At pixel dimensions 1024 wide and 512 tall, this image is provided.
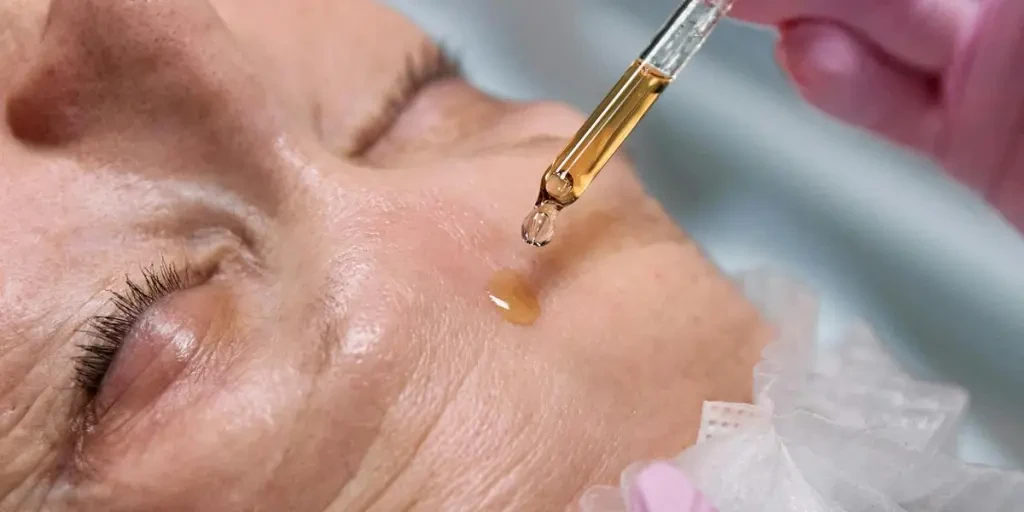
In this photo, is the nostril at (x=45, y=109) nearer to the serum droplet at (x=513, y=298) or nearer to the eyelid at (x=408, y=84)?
the eyelid at (x=408, y=84)

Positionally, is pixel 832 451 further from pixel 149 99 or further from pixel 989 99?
pixel 149 99

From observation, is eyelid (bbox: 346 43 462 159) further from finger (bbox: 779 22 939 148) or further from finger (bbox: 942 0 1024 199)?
finger (bbox: 942 0 1024 199)

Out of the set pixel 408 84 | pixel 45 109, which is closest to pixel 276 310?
pixel 45 109

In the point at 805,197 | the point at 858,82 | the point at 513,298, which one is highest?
the point at 858,82

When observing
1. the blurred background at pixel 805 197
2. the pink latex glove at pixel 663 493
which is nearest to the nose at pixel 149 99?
the pink latex glove at pixel 663 493

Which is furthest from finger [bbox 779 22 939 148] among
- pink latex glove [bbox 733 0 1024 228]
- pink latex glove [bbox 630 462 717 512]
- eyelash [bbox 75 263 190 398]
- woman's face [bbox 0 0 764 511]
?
eyelash [bbox 75 263 190 398]
